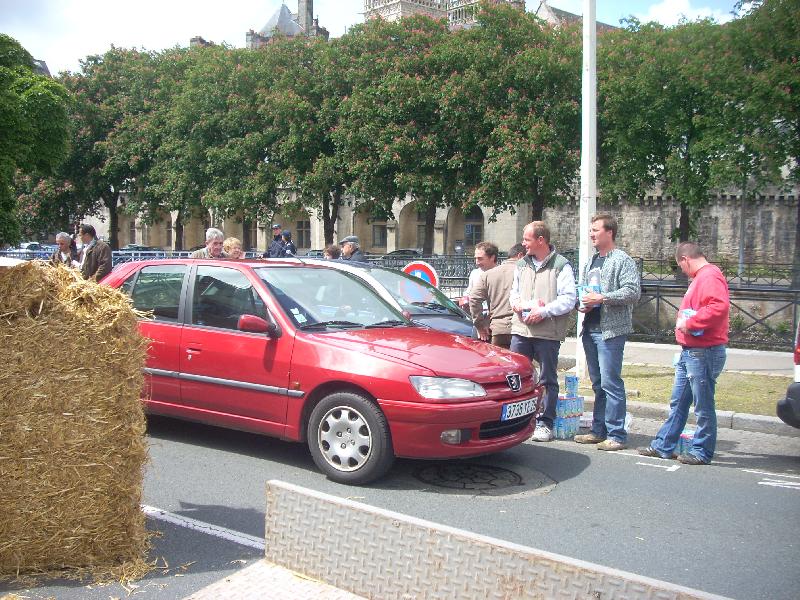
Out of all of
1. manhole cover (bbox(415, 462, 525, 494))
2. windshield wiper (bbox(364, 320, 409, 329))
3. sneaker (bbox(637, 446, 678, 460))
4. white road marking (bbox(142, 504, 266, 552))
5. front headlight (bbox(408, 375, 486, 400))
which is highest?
windshield wiper (bbox(364, 320, 409, 329))

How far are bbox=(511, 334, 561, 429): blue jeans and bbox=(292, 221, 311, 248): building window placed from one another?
177 feet

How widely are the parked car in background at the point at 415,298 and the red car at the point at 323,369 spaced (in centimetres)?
205

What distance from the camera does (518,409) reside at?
6.14 meters

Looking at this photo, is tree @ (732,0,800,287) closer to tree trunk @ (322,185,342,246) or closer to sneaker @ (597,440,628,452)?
tree trunk @ (322,185,342,246)

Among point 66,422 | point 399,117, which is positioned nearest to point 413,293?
point 66,422

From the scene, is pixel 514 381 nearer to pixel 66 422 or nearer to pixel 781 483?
pixel 781 483

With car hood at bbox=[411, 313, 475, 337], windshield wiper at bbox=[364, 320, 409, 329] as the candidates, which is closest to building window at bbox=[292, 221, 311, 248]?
car hood at bbox=[411, 313, 475, 337]

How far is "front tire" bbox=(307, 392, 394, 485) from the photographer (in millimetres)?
5793

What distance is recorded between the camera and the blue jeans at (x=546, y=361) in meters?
7.50

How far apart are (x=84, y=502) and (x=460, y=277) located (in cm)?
1939

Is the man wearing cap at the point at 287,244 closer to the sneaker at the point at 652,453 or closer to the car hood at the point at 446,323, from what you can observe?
the car hood at the point at 446,323

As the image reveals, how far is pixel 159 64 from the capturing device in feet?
141

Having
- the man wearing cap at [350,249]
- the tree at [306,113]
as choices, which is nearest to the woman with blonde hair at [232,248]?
the man wearing cap at [350,249]

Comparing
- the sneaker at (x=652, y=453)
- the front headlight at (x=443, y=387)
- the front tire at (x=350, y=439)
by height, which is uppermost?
the front headlight at (x=443, y=387)
